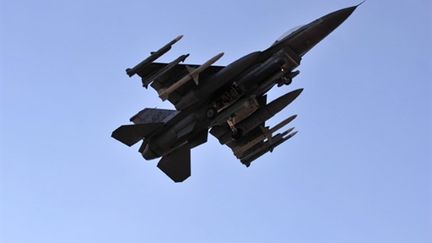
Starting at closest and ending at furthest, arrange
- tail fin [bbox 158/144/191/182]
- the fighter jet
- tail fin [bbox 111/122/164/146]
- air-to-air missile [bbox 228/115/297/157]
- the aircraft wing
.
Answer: the fighter jet < the aircraft wing < tail fin [bbox 111/122/164/146] < air-to-air missile [bbox 228/115/297/157] < tail fin [bbox 158/144/191/182]

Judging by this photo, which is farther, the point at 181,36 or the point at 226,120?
the point at 226,120

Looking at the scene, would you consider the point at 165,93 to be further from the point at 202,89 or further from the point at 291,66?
the point at 291,66

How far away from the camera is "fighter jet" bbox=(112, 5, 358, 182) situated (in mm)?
26031

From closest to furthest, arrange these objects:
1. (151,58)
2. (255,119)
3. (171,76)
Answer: (151,58)
(171,76)
(255,119)

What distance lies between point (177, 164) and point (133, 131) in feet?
8.59

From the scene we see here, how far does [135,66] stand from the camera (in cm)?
2600

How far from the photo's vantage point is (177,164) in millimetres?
28859

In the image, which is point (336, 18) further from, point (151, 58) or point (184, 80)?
point (151, 58)

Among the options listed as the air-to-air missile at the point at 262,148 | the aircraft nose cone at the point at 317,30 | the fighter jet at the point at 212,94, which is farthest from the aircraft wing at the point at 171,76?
the air-to-air missile at the point at 262,148

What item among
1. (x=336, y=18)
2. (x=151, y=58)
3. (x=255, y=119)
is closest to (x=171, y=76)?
(x=151, y=58)

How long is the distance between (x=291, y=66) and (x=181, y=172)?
21.2 ft

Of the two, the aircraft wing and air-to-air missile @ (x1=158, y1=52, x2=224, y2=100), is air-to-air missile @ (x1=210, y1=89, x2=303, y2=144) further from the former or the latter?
air-to-air missile @ (x1=158, y1=52, x2=224, y2=100)

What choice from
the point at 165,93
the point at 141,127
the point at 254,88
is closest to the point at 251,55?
the point at 254,88

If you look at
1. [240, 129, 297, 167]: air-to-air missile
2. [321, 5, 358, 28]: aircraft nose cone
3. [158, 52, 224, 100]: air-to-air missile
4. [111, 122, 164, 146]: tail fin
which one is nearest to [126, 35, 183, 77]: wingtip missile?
[158, 52, 224, 100]: air-to-air missile
